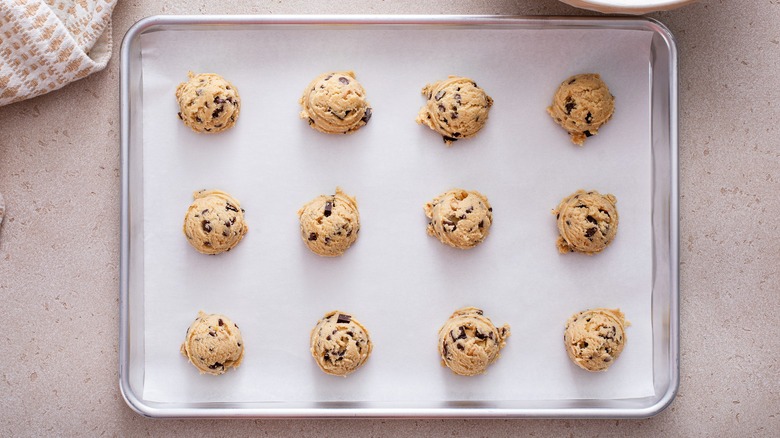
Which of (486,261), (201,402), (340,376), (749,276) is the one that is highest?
(749,276)

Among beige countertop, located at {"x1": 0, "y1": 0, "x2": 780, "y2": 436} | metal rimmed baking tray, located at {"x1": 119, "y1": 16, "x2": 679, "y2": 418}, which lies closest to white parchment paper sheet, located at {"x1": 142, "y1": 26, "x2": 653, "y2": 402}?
metal rimmed baking tray, located at {"x1": 119, "y1": 16, "x2": 679, "y2": 418}

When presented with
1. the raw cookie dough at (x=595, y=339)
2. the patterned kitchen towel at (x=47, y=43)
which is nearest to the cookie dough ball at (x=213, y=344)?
the patterned kitchen towel at (x=47, y=43)

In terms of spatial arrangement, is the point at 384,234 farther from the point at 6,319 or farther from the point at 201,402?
the point at 6,319

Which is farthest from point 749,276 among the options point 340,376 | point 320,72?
point 320,72

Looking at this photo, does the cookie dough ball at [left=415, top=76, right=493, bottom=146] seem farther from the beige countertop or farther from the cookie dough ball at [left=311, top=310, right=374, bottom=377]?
the cookie dough ball at [left=311, top=310, right=374, bottom=377]

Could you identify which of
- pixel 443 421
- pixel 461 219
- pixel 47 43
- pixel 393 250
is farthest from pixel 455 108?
pixel 47 43

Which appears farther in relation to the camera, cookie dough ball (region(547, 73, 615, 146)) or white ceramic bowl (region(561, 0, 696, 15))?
cookie dough ball (region(547, 73, 615, 146))

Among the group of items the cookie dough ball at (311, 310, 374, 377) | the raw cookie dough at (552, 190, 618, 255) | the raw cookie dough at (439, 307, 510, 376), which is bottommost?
the cookie dough ball at (311, 310, 374, 377)
